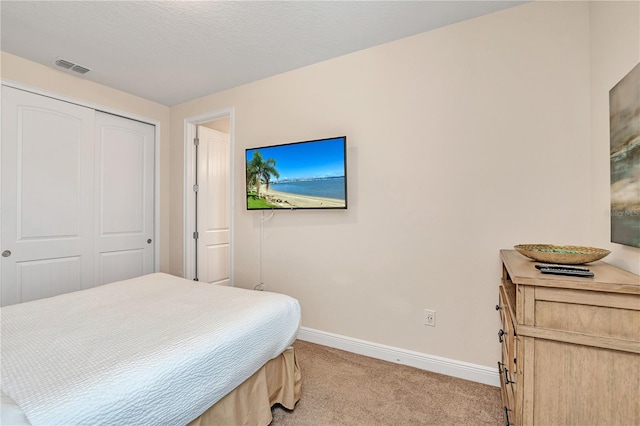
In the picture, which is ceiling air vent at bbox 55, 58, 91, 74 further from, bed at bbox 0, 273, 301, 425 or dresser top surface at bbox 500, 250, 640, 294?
dresser top surface at bbox 500, 250, 640, 294

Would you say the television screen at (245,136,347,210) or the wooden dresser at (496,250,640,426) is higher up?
the television screen at (245,136,347,210)

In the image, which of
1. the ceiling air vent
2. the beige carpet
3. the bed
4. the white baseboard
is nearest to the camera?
the bed

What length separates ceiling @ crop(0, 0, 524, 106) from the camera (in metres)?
1.85

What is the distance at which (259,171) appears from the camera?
9.21 feet

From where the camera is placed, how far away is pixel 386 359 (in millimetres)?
2244

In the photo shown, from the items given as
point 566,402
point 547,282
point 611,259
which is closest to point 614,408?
point 566,402

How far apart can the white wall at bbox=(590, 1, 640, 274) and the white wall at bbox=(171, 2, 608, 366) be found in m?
0.08

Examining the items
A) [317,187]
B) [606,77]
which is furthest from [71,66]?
[606,77]

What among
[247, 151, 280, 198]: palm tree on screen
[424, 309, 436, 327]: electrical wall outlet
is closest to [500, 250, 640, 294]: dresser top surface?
[424, 309, 436, 327]: electrical wall outlet

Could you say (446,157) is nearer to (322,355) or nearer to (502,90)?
(502,90)

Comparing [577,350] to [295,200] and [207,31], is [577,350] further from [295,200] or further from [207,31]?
[207,31]

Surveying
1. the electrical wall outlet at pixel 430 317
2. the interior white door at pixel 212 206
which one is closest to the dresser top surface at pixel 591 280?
the electrical wall outlet at pixel 430 317

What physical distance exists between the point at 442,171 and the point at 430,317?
3.57ft

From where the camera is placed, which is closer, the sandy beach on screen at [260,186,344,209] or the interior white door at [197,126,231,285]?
the sandy beach on screen at [260,186,344,209]
